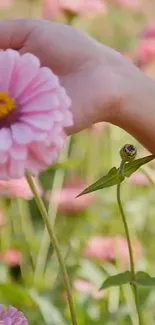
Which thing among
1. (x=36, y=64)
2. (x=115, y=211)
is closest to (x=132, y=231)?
(x=115, y=211)

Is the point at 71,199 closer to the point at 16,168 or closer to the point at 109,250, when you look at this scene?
the point at 109,250

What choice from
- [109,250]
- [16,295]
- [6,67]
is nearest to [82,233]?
[109,250]

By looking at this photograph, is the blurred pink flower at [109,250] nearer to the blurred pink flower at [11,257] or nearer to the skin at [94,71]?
the blurred pink flower at [11,257]

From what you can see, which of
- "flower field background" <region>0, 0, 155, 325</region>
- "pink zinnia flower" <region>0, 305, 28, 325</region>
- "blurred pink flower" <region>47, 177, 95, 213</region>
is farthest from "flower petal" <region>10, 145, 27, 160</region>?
"blurred pink flower" <region>47, 177, 95, 213</region>

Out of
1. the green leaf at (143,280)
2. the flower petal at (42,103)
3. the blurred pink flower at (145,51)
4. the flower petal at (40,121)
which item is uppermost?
the blurred pink flower at (145,51)

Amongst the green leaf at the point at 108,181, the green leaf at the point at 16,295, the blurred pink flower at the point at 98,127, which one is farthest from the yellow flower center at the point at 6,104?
the blurred pink flower at the point at 98,127

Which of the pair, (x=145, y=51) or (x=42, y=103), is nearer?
(x=42, y=103)
